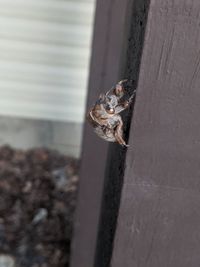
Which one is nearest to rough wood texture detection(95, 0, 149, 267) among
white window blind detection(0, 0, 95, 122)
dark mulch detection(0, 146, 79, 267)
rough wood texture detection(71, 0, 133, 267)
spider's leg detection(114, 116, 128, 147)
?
spider's leg detection(114, 116, 128, 147)

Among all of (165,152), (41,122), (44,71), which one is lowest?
(41,122)

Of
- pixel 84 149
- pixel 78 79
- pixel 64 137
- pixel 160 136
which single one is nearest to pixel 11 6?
pixel 78 79

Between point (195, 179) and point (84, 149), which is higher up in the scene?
point (195, 179)

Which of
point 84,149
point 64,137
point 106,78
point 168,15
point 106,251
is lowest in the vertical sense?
point 64,137

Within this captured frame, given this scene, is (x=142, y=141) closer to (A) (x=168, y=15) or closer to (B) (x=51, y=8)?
(A) (x=168, y=15)

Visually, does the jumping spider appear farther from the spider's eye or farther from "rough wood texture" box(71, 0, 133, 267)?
"rough wood texture" box(71, 0, 133, 267)

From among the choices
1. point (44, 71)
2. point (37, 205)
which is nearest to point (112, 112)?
point (37, 205)

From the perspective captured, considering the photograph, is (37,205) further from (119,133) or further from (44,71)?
(119,133)
